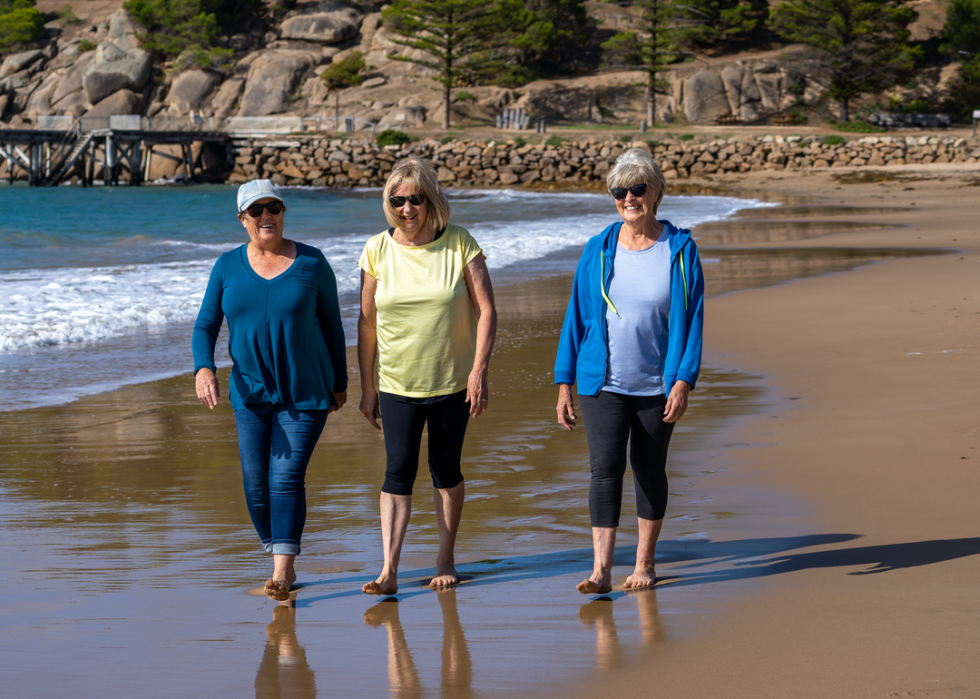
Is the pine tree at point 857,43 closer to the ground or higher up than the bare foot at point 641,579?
higher up

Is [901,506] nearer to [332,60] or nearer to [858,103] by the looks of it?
[858,103]

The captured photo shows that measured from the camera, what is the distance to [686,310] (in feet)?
11.0

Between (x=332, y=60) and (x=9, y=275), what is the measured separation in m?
50.2

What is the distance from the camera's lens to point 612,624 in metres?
3.08

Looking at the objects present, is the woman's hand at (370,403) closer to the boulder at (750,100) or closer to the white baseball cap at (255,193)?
the white baseball cap at (255,193)

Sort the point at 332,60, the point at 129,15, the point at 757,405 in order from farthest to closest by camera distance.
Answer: the point at 129,15 → the point at 332,60 → the point at 757,405

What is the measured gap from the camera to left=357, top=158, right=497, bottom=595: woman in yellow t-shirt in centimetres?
341

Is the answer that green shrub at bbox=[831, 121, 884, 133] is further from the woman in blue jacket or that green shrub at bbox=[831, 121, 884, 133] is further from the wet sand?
the woman in blue jacket

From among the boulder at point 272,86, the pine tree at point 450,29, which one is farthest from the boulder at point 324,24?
the pine tree at point 450,29

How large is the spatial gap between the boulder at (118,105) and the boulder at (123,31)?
708 centimetres

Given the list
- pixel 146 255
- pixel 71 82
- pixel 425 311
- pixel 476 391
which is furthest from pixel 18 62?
pixel 476 391

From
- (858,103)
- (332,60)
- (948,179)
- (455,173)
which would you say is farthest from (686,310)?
(332,60)

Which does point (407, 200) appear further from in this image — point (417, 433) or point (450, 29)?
point (450, 29)

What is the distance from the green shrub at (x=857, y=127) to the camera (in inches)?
1807
